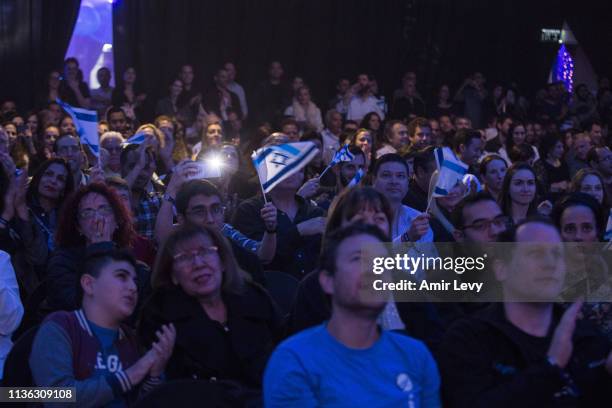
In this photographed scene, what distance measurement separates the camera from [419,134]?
10930mm

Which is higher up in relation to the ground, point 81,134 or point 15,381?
point 81,134

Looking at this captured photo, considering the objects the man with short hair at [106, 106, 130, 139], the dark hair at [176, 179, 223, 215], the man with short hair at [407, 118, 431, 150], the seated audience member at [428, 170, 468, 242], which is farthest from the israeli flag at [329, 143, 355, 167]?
the man with short hair at [106, 106, 130, 139]

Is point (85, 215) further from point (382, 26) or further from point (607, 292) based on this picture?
point (382, 26)

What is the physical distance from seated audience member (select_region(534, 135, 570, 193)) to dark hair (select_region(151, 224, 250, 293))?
273 inches

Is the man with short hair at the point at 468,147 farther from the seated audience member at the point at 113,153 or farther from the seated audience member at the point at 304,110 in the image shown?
the seated audience member at the point at 304,110

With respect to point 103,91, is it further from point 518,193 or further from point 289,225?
point 518,193

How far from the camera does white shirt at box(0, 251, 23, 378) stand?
16.4 feet

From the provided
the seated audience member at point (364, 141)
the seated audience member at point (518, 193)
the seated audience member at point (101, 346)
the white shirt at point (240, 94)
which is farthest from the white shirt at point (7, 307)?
the white shirt at point (240, 94)

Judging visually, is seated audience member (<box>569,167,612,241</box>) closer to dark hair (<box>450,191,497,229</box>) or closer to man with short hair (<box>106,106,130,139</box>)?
dark hair (<box>450,191,497,229</box>)

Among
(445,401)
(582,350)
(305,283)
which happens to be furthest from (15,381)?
(582,350)

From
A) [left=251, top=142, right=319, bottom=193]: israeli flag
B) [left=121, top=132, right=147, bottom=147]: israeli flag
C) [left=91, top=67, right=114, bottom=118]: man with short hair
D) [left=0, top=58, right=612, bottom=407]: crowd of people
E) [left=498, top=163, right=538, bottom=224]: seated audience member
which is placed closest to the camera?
[left=0, top=58, right=612, bottom=407]: crowd of people

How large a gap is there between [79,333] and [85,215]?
149 cm

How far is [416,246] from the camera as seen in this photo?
5.72m

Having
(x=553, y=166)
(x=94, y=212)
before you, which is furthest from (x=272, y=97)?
(x=94, y=212)
